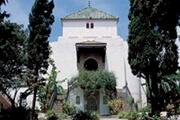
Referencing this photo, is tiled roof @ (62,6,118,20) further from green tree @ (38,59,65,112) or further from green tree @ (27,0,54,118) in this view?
green tree @ (27,0,54,118)

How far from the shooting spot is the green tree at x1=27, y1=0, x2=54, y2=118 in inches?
763

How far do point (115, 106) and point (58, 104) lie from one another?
450 cm

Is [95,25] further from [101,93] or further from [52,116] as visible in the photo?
[52,116]

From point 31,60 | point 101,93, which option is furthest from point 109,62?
point 31,60

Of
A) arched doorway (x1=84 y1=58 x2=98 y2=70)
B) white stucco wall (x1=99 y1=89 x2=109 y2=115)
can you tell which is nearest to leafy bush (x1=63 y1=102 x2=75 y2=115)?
white stucco wall (x1=99 y1=89 x2=109 y2=115)

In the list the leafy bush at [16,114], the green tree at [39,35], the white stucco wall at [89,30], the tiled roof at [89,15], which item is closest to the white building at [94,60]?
the white stucco wall at [89,30]

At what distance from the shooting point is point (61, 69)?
30.9 m

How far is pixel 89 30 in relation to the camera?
114 ft

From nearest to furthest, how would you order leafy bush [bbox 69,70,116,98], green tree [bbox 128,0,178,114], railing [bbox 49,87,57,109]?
green tree [bbox 128,0,178,114], railing [bbox 49,87,57,109], leafy bush [bbox 69,70,116,98]

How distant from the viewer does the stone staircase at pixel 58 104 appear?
2563cm

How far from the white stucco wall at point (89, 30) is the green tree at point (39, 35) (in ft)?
48.7

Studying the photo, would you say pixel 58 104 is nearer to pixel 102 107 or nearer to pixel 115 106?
pixel 102 107

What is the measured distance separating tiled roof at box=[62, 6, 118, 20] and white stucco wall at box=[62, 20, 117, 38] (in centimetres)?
45

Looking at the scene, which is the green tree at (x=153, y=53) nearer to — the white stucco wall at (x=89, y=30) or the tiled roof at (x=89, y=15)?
the white stucco wall at (x=89, y=30)
